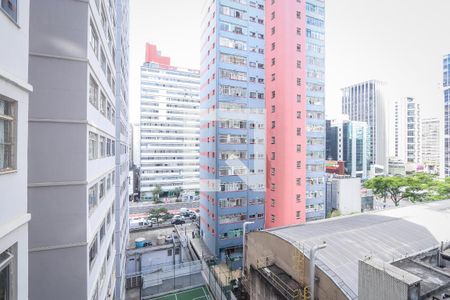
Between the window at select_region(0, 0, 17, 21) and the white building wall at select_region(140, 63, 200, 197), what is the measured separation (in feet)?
215

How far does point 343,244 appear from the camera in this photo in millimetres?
15852

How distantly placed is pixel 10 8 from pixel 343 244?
1914 cm

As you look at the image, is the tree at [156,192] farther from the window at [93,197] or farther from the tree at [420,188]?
the window at [93,197]

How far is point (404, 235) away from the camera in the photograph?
17.8 m

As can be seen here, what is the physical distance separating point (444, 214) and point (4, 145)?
32805 millimetres

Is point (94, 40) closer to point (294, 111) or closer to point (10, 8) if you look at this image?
point (10, 8)

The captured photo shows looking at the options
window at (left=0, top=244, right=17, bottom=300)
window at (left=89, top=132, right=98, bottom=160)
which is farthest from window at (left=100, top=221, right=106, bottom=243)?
window at (left=0, top=244, right=17, bottom=300)

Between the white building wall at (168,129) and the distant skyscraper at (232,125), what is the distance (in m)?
37.5

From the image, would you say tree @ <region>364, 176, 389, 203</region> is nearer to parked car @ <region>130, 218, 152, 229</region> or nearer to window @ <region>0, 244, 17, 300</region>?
parked car @ <region>130, 218, 152, 229</region>

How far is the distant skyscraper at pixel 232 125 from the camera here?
30.5m

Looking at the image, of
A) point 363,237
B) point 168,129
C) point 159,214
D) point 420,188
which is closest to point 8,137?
point 363,237

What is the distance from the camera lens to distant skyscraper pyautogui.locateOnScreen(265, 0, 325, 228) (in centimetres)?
3180

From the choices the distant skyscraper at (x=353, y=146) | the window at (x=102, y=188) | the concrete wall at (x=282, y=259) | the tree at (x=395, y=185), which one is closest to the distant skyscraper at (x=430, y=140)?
the distant skyscraper at (x=353, y=146)

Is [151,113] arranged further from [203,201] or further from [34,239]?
[34,239]
